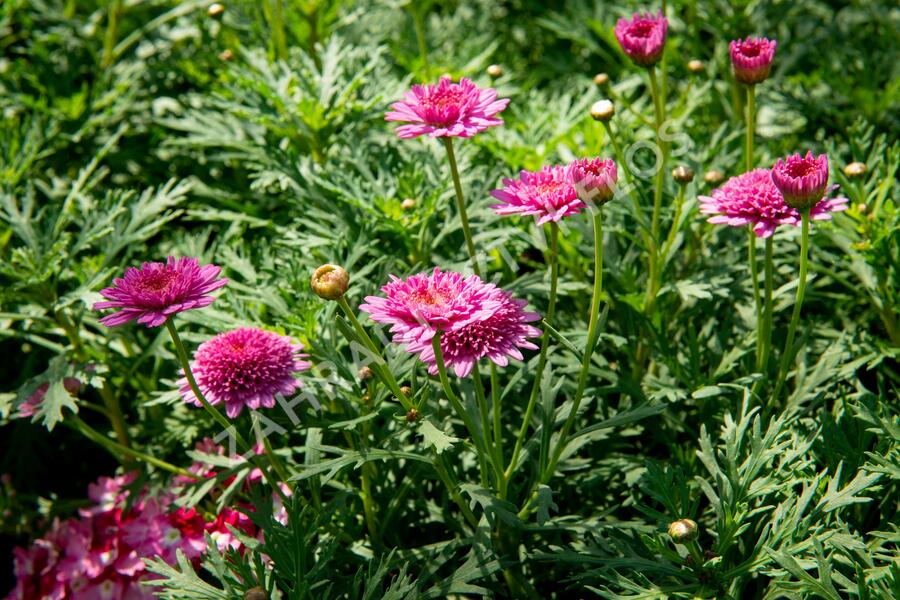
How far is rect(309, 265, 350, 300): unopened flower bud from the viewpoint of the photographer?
4.25 feet

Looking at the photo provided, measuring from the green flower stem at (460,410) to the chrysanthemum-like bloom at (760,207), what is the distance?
56 cm

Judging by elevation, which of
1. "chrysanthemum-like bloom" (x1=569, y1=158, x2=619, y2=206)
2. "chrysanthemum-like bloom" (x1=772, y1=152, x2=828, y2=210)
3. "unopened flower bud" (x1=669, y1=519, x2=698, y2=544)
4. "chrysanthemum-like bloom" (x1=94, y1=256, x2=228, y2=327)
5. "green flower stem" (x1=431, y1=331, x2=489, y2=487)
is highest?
"chrysanthemum-like bloom" (x1=569, y1=158, x2=619, y2=206)

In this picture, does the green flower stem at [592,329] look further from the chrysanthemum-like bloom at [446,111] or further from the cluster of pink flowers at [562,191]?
the chrysanthemum-like bloom at [446,111]

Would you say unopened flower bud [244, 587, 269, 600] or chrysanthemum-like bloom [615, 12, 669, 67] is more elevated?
chrysanthemum-like bloom [615, 12, 669, 67]

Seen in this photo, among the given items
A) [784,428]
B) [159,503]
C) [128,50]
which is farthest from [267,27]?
[784,428]

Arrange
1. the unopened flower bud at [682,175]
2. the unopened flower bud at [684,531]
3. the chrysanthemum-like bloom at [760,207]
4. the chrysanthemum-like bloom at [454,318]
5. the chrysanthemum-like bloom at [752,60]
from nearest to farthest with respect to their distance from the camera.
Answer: the chrysanthemum-like bloom at [454,318], the unopened flower bud at [684,531], the chrysanthemum-like bloom at [760,207], the chrysanthemum-like bloom at [752,60], the unopened flower bud at [682,175]

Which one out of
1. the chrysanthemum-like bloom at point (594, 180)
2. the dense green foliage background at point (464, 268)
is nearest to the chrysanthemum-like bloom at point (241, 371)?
the dense green foliage background at point (464, 268)

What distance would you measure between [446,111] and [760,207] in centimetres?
58

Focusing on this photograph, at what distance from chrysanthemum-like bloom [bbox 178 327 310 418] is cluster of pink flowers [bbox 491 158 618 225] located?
0.52m

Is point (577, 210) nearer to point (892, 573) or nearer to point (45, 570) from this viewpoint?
point (892, 573)

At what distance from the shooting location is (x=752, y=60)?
1651 mm

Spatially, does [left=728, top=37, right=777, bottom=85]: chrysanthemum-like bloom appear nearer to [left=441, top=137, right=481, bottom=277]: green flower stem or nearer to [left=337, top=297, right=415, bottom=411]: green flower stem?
[left=441, top=137, right=481, bottom=277]: green flower stem

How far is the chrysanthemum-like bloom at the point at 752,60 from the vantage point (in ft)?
5.43

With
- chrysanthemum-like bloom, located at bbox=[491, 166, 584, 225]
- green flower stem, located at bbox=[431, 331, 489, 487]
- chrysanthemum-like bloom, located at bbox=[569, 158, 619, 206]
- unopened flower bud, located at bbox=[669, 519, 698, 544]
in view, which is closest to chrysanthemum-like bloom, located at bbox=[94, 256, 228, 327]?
green flower stem, located at bbox=[431, 331, 489, 487]
